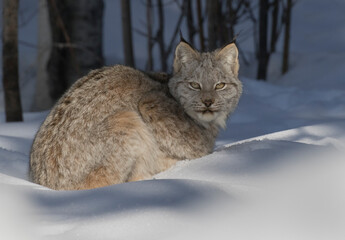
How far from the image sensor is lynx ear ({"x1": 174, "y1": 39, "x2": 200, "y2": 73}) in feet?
13.6

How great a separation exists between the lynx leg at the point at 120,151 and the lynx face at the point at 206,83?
49 centimetres

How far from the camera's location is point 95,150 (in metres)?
3.53

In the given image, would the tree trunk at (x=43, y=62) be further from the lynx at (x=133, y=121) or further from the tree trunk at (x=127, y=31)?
the lynx at (x=133, y=121)

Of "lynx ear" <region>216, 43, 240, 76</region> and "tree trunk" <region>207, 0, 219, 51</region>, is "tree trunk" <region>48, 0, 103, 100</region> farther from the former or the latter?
"lynx ear" <region>216, 43, 240, 76</region>

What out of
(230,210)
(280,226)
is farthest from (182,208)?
(280,226)

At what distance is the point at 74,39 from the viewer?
8453mm

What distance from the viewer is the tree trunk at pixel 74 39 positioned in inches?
329

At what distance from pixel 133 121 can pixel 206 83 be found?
25.5 inches

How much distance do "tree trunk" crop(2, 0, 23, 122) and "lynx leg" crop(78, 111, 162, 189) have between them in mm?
2853

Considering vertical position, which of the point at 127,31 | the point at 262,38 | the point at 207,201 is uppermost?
the point at 127,31

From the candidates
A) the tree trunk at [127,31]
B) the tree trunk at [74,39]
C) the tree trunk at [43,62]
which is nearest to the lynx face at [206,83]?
the tree trunk at [74,39]

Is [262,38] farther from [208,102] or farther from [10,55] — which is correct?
[208,102]

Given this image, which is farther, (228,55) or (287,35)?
(287,35)

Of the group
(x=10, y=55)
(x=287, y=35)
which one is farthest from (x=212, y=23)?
(x=10, y=55)
